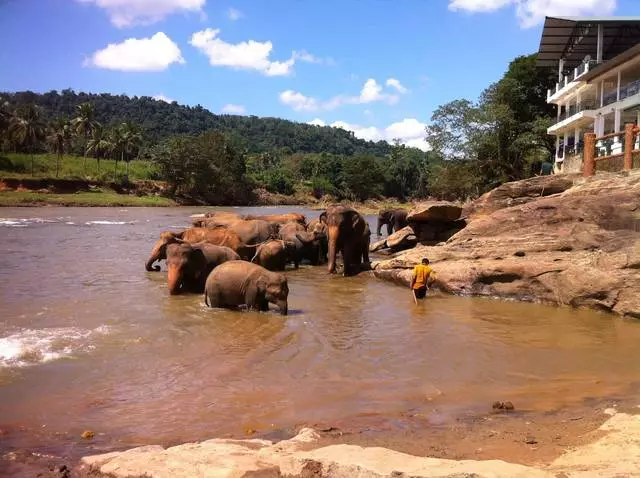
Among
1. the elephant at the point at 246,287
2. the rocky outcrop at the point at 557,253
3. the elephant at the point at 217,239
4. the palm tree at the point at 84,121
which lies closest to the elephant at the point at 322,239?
the rocky outcrop at the point at 557,253

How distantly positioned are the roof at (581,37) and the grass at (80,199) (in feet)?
158

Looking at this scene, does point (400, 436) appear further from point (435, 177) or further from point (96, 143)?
point (96, 143)

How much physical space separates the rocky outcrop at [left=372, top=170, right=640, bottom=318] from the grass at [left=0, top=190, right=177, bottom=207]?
54658 millimetres

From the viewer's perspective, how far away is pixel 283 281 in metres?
11.7

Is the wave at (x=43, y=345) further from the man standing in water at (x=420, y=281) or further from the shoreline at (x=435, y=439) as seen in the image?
the man standing in water at (x=420, y=281)

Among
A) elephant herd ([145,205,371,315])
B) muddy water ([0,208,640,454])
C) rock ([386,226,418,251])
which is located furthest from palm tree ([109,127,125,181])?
muddy water ([0,208,640,454])

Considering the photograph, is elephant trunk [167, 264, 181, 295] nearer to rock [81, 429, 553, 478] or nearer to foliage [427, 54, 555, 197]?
rock [81, 429, 553, 478]

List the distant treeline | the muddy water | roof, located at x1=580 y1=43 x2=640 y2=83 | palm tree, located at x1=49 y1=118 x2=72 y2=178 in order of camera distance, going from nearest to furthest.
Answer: the muddy water, roof, located at x1=580 y1=43 x2=640 y2=83, the distant treeline, palm tree, located at x1=49 y1=118 x2=72 y2=178

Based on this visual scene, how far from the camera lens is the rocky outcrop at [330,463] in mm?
4270

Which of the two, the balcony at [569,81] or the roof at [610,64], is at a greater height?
the balcony at [569,81]

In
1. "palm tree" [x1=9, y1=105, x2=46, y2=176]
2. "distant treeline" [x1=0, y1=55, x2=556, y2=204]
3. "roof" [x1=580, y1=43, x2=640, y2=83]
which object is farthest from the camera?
"palm tree" [x1=9, y1=105, x2=46, y2=176]

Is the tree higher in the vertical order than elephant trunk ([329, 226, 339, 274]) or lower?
higher

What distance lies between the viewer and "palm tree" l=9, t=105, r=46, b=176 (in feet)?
246

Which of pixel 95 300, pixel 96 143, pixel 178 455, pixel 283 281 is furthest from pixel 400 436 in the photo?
pixel 96 143
